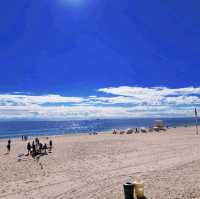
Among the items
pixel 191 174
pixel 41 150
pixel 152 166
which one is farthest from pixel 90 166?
pixel 41 150

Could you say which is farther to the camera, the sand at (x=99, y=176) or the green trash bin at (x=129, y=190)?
the sand at (x=99, y=176)

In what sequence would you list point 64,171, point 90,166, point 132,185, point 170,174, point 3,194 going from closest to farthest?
point 132,185
point 3,194
point 170,174
point 64,171
point 90,166

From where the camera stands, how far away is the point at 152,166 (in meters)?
19.1

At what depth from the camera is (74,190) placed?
14.1 metres

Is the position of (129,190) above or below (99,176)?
above

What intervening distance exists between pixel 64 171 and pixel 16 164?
5176mm

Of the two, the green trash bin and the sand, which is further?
the sand

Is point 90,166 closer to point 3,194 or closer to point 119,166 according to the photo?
point 119,166

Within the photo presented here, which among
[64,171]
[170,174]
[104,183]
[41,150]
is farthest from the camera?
[41,150]

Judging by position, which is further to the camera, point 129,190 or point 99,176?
point 99,176

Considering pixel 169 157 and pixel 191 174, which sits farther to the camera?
pixel 169 157

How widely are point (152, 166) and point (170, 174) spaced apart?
→ 3.03 m

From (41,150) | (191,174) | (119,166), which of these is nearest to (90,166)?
(119,166)

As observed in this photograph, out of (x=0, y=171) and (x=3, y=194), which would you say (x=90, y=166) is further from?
(x=3, y=194)
